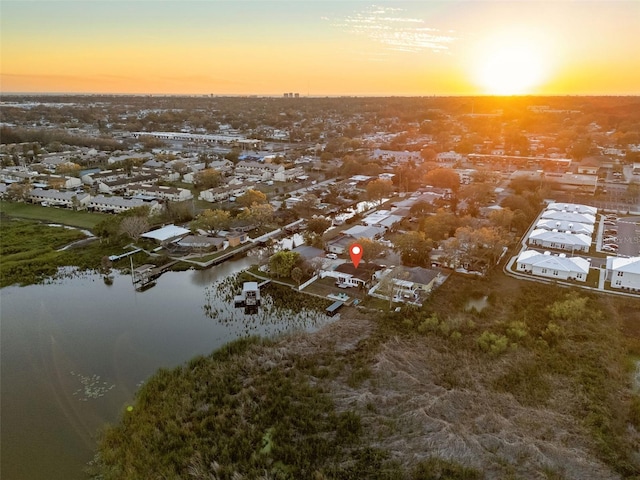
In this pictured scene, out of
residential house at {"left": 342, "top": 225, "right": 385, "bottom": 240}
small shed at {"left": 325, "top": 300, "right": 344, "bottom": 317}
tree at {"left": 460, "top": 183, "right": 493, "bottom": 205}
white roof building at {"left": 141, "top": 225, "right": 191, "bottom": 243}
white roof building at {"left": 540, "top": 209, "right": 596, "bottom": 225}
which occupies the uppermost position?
tree at {"left": 460, "top": 183, "right": 493, "bottom": 205}

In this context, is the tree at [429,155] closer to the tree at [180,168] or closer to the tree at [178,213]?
the tree at [180,168]

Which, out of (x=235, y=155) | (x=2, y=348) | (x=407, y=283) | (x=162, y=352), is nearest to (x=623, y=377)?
(x=407, y=283)

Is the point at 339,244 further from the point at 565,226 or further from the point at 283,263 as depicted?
the point at 565,226


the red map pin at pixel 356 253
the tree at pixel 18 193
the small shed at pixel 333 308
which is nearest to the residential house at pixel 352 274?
the red map pin at pixel 356 253

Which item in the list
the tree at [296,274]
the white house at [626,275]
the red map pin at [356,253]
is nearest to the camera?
the white house at [626,275]

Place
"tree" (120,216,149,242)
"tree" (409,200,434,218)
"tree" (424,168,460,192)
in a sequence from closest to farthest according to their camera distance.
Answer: "tree" (120,216,149,242) → "tree" (409,200,434,218) → "tree" (424,168,460,192)

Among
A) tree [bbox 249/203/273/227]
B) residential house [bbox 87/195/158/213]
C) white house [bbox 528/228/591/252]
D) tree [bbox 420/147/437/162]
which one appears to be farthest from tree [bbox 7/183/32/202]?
tree [bbox 420/147/437/162]

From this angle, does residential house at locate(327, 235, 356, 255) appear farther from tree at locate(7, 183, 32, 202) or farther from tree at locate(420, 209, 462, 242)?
tree at locate(7, 183, 32, 202)
